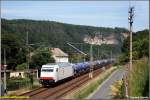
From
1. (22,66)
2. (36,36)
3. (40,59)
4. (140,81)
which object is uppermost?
(36,36)

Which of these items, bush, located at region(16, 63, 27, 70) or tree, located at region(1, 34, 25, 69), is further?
tree, located at region(1, 34, 25, 69)

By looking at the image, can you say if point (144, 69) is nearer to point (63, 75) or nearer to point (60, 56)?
point (63, 75)

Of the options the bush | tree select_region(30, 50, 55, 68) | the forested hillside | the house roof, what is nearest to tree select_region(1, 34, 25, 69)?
the forested hillside

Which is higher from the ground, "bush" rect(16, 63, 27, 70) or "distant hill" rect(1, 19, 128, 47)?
"distant hill" rect(1, 19, 128, 47)

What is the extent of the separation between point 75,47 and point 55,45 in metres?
2.77

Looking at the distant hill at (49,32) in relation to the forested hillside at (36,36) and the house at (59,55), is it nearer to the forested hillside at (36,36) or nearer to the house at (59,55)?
the forested hillside at (36,36)

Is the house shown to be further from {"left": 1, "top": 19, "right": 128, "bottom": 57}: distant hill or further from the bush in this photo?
the bush

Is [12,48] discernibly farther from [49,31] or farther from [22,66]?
[22,66]

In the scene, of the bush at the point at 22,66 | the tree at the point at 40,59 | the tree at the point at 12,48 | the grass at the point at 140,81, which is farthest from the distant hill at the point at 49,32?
the grass at the point at 140,81

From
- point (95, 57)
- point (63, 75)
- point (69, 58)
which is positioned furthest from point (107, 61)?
point (63, 75)

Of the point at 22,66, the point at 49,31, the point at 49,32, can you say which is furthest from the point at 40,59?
the point at 49,32

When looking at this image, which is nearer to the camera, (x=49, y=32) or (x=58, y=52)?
(x=58, y=52)

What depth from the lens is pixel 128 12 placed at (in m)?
25.9

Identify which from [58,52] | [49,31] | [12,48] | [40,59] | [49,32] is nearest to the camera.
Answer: [40,59]
